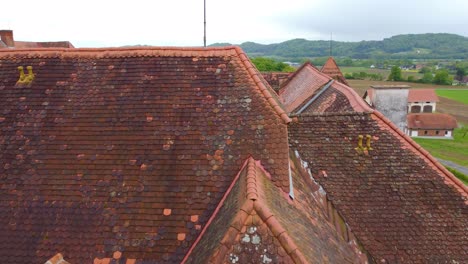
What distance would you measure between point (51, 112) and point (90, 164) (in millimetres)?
1701

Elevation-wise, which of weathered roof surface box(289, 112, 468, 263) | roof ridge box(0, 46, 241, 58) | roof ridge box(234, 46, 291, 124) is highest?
roof ridge box(0, 46, 241, 58)

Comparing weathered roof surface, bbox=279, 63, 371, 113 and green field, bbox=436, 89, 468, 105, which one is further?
A: green field, bbox=436, 89, 468, 105

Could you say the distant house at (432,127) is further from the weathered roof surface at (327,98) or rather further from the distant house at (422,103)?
the weathered roof surface at (327,98)

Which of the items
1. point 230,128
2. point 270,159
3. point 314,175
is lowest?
point 314,175

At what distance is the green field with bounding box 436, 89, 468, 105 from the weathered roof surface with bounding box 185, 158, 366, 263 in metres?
88.1

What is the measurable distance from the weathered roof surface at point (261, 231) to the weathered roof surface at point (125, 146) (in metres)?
0.43

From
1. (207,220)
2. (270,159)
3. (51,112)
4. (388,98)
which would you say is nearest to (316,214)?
(270,159)

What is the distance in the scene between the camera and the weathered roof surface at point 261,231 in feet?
14.8

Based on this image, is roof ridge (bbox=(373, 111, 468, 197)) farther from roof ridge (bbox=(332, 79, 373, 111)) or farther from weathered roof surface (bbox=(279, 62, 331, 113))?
weathered roof surface (bbox=(279, 62, 331, 113))

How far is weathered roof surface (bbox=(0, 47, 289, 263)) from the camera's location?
599cm

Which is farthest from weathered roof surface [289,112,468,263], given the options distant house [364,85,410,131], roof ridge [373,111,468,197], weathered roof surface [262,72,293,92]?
distant house [364,85,410,131]

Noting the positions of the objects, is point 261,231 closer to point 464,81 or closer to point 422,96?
point 422,96

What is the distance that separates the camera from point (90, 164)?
22.1 feet

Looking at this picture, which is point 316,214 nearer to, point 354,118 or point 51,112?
point 354,118
